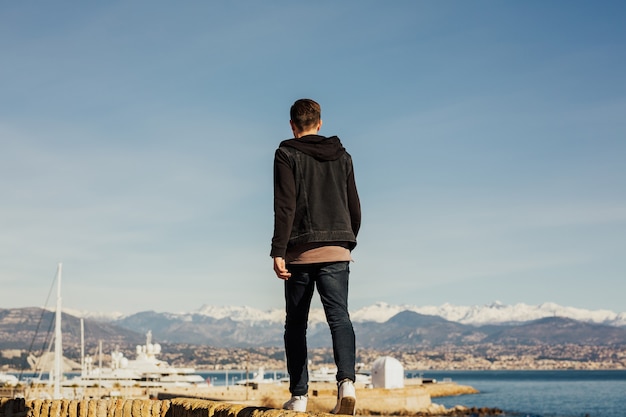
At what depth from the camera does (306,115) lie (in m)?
5.53

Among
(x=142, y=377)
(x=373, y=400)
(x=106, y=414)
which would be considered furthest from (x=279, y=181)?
(x=142, y=377)

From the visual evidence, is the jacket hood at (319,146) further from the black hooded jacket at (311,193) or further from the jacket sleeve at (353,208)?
the jacket sleeve at (353,208)

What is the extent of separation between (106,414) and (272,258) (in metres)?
2.36

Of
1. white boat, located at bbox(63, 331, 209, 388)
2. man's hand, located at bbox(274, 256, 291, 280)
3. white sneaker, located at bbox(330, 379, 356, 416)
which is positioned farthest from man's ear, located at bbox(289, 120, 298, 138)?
white boat, located at bbox(63, 331, 209, 388)

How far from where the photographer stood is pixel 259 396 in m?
69.8

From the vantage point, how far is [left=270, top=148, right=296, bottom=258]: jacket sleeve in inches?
204

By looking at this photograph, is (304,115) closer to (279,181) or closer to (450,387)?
(279,181)

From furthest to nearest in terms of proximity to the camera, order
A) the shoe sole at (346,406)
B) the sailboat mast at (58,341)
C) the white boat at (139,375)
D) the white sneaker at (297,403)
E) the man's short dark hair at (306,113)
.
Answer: the white boat at (139,375), the sailboat mast at (58,341), the man's short dark hair at (306,113), the white sneaker at (297,403), the shoe sole at (346,406)

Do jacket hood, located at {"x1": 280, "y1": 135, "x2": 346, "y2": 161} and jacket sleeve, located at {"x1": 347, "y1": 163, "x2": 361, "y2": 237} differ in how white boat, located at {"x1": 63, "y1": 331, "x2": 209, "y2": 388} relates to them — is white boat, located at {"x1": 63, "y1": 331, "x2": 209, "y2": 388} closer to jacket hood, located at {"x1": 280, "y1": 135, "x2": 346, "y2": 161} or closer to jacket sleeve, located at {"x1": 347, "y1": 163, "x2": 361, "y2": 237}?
jacket sleeve, located at {"x1": 347, "y1": 163, "x2": 361, "y2": 237}

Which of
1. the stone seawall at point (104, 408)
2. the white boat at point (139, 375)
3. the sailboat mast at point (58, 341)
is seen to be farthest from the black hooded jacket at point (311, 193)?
the white boat at point (139, 375)

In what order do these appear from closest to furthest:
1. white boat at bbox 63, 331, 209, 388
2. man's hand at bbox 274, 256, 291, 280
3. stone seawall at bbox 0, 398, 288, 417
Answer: man's hand at bbox 274, 256, 291, 280
stone seawall at bbox 0, 398, 288, 417
white boat at bbox 63, 331, 209, 388

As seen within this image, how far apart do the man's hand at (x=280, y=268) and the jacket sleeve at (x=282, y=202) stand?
0.03 m

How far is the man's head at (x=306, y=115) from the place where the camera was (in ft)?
18.1

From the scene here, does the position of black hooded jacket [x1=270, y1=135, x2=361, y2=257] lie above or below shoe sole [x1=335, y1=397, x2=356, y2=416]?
above
